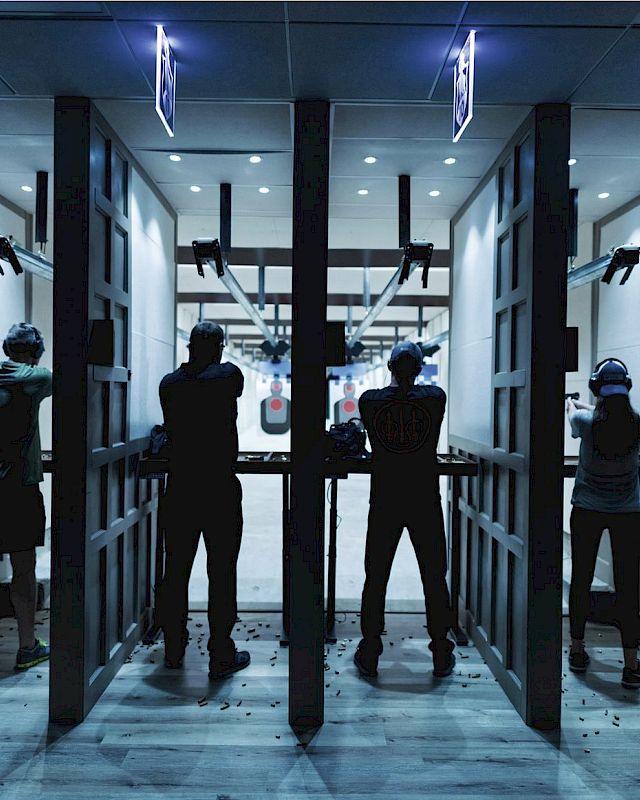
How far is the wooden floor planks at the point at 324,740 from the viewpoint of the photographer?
6.98 feet

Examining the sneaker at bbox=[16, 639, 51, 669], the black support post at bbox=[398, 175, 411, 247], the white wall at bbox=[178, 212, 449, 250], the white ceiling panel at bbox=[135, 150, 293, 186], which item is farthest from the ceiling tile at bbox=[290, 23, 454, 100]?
the sneaker at bbox=[16, 639, 51, 669]

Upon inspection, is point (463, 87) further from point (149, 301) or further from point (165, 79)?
point (149, 301)

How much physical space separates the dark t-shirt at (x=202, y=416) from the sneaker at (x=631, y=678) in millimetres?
2091

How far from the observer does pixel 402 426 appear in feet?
9.38

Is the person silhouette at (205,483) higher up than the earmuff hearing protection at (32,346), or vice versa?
the earmuff hearing protection at (32,346)

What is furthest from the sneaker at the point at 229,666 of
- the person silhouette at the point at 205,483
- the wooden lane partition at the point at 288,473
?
the wooden lane partition at the point at 288,473

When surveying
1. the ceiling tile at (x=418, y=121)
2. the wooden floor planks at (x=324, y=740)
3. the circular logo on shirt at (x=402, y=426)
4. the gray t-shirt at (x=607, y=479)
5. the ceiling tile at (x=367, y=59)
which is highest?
the ceiling tile at (x=418, y=121)

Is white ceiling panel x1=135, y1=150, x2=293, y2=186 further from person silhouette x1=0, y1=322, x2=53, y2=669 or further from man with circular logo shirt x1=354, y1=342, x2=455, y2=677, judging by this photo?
man with circular logo shirt x1=354, y1=342, x2=455, y2=677

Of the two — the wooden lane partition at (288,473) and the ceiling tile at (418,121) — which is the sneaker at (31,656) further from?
the ceiling tile at (418,121)

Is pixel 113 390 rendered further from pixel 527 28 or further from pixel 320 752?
pixel 527 28

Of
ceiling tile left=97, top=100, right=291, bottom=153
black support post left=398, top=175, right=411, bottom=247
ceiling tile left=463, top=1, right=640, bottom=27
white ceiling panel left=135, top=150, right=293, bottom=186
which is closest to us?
ceiling tile left=463, top=1, right=640, bottom=27

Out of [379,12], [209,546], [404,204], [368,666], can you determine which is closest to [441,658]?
[368,666]

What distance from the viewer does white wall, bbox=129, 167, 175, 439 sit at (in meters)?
3.29

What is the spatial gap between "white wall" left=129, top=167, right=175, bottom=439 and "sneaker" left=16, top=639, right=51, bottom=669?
3.73 feet
